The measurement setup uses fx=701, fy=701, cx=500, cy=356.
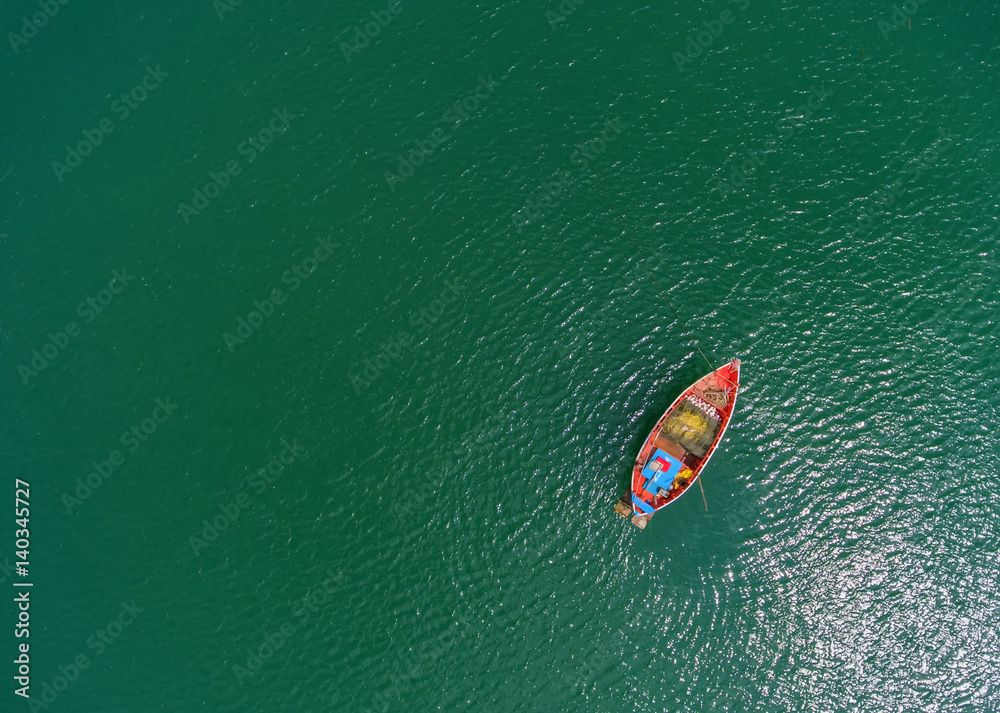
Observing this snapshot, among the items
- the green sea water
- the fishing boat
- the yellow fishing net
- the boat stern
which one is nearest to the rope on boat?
the green sea water

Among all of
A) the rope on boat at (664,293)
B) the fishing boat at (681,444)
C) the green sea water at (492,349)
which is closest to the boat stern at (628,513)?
the fishing boat at (681,444)

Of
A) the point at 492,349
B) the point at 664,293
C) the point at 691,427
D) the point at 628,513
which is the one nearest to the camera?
the point at 628,513

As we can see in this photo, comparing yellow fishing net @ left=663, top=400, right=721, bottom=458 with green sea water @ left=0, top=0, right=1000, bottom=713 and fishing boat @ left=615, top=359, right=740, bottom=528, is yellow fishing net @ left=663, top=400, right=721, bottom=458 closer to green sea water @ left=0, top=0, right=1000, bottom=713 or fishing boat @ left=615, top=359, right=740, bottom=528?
fishing boat @ left=615, top=359, right=740, bottom=528

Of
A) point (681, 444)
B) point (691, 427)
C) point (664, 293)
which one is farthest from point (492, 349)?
point (691, 427)

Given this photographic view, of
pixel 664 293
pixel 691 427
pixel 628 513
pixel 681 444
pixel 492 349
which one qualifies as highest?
pixel 492 349

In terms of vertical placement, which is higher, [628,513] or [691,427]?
[691,427]

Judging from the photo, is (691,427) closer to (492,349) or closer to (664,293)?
(664,293)
